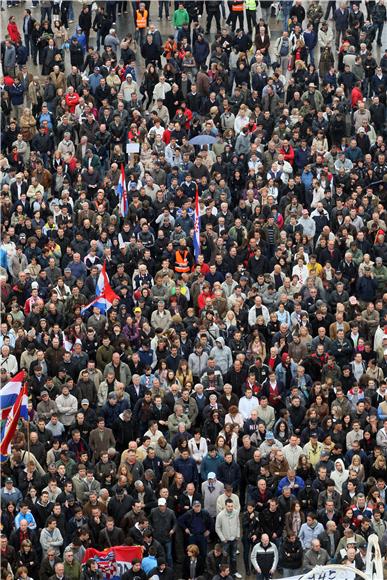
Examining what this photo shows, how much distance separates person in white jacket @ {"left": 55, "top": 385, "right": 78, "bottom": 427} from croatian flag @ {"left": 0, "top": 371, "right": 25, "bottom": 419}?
213 cm

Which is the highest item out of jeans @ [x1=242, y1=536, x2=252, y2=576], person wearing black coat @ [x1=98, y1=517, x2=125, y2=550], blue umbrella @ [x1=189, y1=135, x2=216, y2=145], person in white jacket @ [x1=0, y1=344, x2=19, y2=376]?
blue umbrella @ [x1=189, y1=135, x2=216, y2=145]

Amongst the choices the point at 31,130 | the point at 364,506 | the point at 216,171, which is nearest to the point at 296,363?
the point at 364,506

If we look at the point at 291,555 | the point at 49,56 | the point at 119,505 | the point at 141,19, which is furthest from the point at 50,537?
the point at 141,19

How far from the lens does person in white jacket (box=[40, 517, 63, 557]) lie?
35219 mm

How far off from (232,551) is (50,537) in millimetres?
3271

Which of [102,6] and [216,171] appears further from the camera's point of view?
[102,6]

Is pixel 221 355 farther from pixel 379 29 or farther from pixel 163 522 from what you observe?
pixel 379 29

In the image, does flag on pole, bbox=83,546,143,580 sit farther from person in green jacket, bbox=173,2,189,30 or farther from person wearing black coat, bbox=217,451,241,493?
person in green jacket, bbox=173,2,189,30

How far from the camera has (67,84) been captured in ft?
169

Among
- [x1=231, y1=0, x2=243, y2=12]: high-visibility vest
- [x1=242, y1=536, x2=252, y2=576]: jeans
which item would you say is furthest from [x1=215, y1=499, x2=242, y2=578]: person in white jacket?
[x1=231, y1=0, x2=243, y2=12]: high-visibility vest

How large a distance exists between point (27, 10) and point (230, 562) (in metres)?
22.6

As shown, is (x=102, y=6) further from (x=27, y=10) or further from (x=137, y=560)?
(x=137, y=560)

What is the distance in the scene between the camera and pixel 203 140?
4806 cm

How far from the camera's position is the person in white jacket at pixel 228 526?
36000 mm
